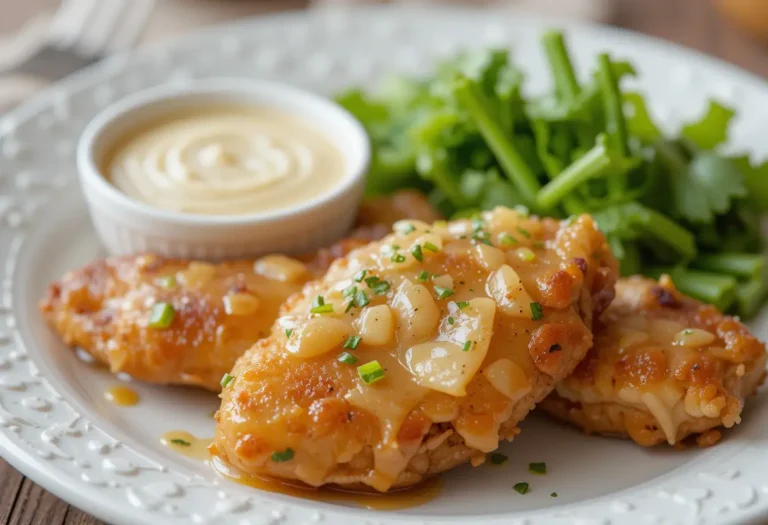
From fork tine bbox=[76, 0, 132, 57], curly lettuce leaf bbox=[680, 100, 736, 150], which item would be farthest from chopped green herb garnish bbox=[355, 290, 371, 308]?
fork tine bbox=[76, 0, 132, 57]

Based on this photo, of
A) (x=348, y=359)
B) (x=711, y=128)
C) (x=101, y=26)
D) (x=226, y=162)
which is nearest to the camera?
(x=348, y=359)

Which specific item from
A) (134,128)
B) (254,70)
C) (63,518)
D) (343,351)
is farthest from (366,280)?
(254,70)

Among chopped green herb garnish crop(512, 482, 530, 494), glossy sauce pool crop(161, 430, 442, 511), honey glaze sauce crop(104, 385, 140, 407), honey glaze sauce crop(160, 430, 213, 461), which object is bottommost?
honey glaze sauce crop(104, 385, 140, 407)

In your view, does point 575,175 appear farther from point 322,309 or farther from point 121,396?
point 121,396

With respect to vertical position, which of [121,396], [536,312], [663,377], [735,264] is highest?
[536,312]

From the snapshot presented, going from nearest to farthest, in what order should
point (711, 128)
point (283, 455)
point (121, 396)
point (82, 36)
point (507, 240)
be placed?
1. point (283, 455)
2. point (507, 240)
3. point (121, 396)
4. point (711, 128)
5. point (82, 36)

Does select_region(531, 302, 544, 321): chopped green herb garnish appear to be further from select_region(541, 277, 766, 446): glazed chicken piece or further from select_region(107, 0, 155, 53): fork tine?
select_region(107, 0, 155, 53): fork tine

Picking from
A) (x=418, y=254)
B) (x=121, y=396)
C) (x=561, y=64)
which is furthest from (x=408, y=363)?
(x=561, y=64)
